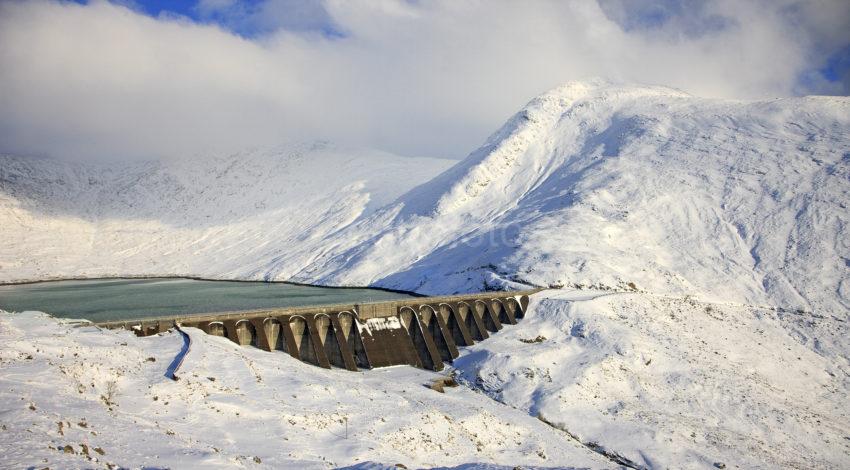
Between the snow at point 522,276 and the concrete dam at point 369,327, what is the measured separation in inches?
107

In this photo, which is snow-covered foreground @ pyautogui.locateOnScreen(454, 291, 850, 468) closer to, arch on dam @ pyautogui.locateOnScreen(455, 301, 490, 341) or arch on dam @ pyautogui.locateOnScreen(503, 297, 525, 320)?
arch on dam @ pyautogui.locateOnScreen(503, 297, 525, 320)

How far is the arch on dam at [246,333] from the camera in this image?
1922 inches

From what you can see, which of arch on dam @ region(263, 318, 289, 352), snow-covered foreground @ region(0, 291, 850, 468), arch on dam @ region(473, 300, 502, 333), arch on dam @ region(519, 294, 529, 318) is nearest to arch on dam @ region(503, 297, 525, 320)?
arch on dam @ region(519, 294, 529, 318)

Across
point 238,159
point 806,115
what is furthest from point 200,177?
point 806,115

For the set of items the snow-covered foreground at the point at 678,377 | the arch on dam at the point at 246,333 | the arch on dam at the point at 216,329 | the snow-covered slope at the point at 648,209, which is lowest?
the snow-covered foreground at the point at 678,377

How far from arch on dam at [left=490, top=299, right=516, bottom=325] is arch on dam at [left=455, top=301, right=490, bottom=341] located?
93.0 inches

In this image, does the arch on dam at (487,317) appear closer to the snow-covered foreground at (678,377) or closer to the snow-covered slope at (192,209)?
the snow-covered foreground at (678,377)

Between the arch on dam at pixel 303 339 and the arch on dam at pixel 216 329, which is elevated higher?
the arch on dam at pixel 216 329

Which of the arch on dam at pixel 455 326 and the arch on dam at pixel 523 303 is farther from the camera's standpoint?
the arch on dam at pixel 523 303

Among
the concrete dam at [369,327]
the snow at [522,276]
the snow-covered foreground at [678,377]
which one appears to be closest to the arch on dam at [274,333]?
the concrete dam at [369,327]

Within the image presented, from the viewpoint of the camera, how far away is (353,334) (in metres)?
55.6

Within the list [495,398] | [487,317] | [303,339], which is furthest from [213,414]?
[487,317]

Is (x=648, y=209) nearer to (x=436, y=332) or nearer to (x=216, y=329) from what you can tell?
(x=436, y=332)

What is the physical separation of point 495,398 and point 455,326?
13.8 meters
